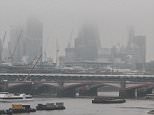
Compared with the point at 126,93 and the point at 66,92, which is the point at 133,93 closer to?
the point at 126,93

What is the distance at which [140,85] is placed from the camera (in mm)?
143500

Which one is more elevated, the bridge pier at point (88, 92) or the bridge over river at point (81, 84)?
the bridge over river at point (81, 84)

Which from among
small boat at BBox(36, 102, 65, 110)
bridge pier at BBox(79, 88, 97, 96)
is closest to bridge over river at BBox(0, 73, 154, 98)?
bridge pier at BBox(79, 88, 97, 96)

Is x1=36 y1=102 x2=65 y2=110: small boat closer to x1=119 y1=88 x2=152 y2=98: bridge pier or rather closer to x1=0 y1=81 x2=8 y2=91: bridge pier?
x1=119 y1=88 x2=152 y2=98: bridge pier

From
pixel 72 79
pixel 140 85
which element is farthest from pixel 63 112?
pixel 72 79

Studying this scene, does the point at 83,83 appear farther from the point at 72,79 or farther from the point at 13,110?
the point at 13,110

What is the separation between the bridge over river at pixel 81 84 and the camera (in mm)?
146125

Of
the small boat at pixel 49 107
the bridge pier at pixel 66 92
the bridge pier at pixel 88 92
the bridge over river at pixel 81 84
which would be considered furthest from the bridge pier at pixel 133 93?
the small boat at pixel 49 107

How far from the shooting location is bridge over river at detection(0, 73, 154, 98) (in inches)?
5753

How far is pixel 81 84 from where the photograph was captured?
490ft

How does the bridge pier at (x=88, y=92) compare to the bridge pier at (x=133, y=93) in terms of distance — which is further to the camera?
the bridge pier at (x=88, y=92)

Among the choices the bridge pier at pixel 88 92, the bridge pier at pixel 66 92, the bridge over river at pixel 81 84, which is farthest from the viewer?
the bridge pier at pixel 88 92

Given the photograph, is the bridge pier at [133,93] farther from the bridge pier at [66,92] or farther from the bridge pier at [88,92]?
the bridge pier at [66,92]

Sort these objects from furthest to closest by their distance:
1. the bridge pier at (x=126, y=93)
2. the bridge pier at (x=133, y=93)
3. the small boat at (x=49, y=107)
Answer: the bridge pier at (x=133, y=93) → the bridge pier at (x=126, y=93) → the small boat at (x=49, y=107)
